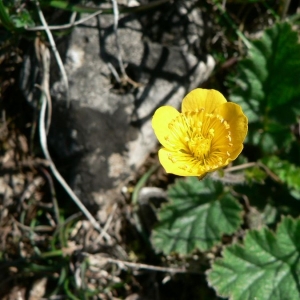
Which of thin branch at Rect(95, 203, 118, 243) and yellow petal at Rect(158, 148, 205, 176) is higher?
yellow petal at Rect(158, 148, 205, 176)

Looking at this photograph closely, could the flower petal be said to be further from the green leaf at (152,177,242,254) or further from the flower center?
the green leaf at (152,177,242,254)

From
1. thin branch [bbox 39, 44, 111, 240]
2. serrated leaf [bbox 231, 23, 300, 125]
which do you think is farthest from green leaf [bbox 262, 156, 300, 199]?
A: thin branch [bbox 39, 44, 111, 240]

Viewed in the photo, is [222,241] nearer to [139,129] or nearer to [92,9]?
[139,129]

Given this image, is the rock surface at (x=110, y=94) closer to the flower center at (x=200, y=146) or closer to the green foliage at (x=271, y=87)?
the green foliage at (x=271, y=87)

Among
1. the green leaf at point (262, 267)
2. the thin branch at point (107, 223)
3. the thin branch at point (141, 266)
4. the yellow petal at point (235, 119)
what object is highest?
the yellow petal at point (235, 119)

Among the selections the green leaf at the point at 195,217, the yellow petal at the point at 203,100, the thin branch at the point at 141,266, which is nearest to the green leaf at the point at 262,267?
the green leaf at the point at 195,217

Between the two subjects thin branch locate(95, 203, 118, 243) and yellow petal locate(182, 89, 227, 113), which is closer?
yellow petal locate(182, 89, 227, 113)

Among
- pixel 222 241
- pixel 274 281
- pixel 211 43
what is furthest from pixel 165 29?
pixel 274 281
